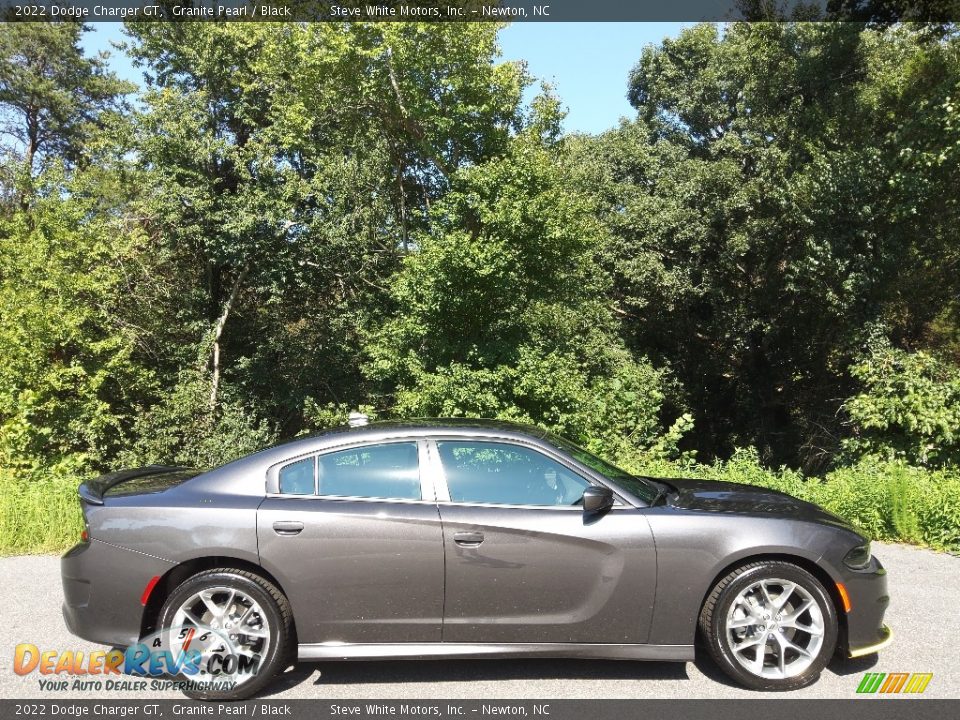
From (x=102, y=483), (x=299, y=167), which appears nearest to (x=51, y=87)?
(x=299, y=167)

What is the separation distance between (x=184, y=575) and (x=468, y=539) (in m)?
1.58

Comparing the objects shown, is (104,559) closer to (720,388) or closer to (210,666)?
(210,666)

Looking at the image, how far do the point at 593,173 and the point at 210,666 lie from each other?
60.1 feet

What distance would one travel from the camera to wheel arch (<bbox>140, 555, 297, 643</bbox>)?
152 inches

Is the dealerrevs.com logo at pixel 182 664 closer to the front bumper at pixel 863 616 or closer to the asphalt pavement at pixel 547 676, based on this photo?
the asphalt pavement at pixel 547 676

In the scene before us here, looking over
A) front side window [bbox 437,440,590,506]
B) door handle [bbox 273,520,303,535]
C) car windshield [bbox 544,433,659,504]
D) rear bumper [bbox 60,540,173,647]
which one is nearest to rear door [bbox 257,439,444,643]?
door handle [bbox 273,520,303,535]

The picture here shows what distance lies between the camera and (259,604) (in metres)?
3.83

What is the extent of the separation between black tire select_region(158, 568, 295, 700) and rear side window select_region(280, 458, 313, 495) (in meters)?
0.49

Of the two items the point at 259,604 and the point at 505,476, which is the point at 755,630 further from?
the point at 259,604

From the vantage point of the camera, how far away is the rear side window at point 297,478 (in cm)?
403

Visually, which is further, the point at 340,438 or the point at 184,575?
the point at 340,438

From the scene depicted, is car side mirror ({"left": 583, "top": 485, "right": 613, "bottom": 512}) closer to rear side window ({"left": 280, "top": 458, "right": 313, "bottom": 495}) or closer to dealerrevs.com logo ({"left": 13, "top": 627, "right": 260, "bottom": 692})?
rear side window ({"left": 280, "top": 458, "right": 313, "bottom": 495})

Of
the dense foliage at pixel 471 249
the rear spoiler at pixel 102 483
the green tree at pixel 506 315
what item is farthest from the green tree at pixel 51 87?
the rear spoiler at pixel 102 483
